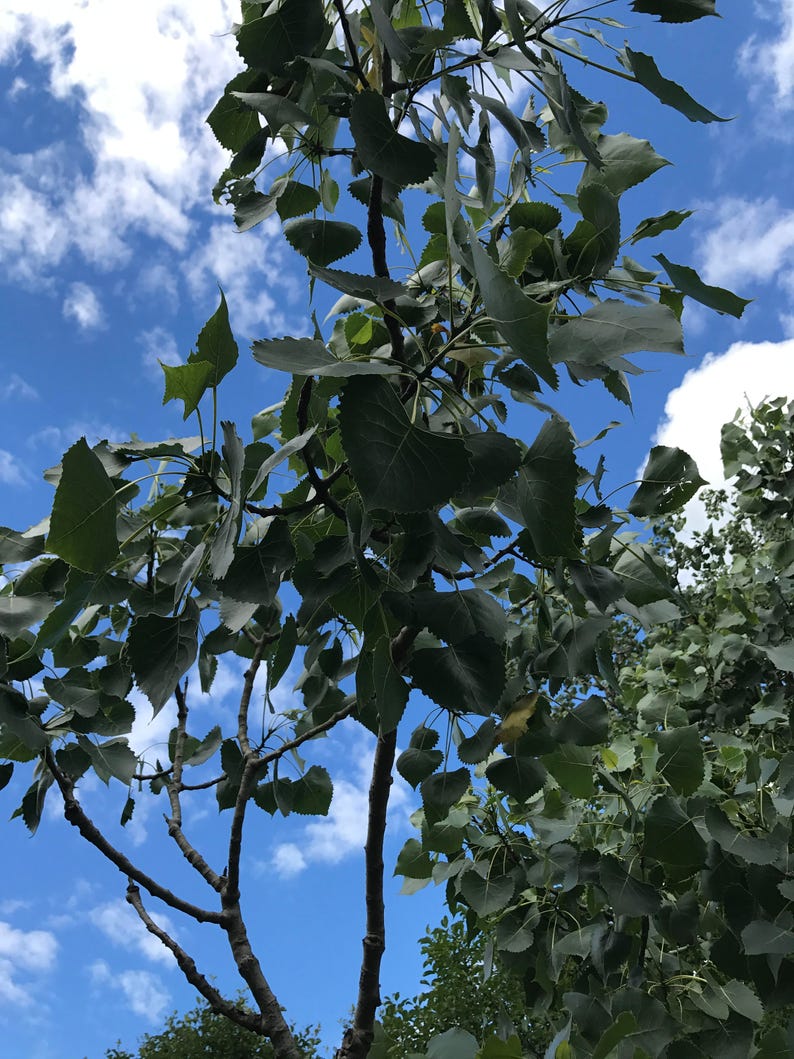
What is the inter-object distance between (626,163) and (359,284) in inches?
18.4

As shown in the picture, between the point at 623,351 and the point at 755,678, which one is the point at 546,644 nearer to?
the point at 623,351

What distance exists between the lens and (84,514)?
3.19 ft

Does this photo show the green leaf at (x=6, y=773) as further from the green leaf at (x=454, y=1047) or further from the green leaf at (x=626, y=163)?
the green leaf at (x=626, y=163)

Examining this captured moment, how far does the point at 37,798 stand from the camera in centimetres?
174

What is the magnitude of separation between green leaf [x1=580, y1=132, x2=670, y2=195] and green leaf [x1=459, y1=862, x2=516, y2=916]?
3.90 ft

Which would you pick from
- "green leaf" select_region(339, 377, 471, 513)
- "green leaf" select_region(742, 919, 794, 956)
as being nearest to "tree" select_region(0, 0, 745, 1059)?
"green leaf" select_region(339, 377, 471, 513)

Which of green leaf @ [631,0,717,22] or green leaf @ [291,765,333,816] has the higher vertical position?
green leaf @ [631,0,717,22]

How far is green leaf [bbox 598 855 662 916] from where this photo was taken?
61.7 inches

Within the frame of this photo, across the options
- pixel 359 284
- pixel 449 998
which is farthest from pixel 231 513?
pixel 449 998

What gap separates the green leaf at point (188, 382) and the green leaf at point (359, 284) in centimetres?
18

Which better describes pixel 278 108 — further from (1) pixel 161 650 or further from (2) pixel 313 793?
(2) pixel 313 793

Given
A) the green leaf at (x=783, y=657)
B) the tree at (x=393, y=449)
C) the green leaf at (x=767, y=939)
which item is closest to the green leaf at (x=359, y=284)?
the tree at (x=393, y=449)

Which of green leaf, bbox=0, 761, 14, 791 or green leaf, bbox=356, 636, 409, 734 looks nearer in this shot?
green leaf, bbox=356, 636, 409, 734

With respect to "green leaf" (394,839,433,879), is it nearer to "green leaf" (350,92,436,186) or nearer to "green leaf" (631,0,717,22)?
"green leaf" (350,92,436,186)
